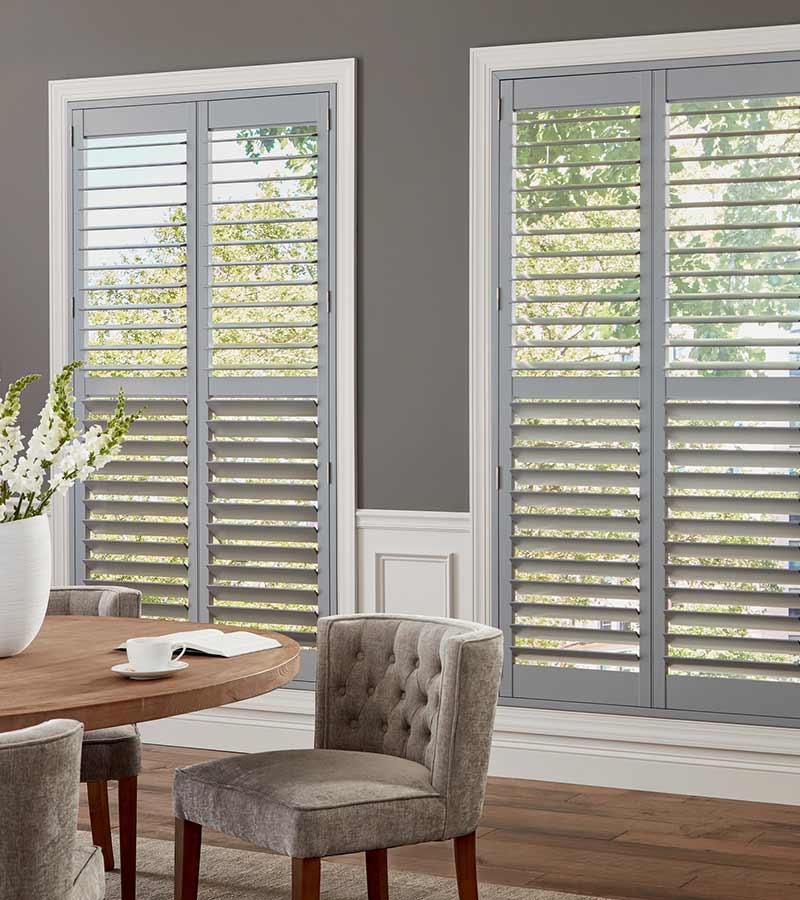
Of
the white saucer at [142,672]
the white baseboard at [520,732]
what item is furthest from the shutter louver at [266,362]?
the white saucer at [142,672]

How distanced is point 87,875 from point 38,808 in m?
0.37

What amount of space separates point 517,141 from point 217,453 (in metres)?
1.49

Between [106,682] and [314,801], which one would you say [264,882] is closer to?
[314,801]

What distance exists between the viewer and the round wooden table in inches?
94.0

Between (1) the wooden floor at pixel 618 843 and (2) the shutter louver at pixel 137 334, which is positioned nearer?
(1) the wooden floor at pixel 618 843

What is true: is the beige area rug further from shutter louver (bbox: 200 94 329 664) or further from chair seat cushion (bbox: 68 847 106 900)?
shutter louver (bbox: 200 94 329 664)

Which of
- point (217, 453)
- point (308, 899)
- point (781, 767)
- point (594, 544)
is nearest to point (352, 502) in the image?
point (217, 453)

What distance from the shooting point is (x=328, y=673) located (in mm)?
3189

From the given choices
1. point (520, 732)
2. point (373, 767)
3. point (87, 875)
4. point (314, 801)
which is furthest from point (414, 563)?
point (87, 875)

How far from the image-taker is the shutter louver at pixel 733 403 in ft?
13.5

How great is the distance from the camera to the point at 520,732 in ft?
14.6

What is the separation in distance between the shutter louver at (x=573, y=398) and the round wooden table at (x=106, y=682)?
149 cm

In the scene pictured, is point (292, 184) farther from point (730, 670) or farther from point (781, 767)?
point (781, 767)

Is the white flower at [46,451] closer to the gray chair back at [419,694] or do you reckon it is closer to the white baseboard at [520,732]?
the gray chair back at [419,694]
